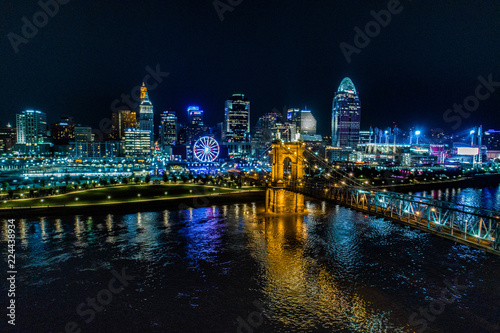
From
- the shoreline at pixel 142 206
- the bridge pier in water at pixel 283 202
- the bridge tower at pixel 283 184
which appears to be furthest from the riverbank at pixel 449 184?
the bridge pier in water at pixel 283 202

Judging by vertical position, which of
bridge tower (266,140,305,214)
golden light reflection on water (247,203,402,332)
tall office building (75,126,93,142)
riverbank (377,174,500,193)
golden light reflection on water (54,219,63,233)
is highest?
tall office building (75,126,93,142)

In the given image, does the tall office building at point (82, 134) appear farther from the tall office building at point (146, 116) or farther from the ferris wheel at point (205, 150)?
the ferris wheel at point (205, 150)

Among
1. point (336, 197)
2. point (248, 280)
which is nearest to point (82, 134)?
point (336, 197)

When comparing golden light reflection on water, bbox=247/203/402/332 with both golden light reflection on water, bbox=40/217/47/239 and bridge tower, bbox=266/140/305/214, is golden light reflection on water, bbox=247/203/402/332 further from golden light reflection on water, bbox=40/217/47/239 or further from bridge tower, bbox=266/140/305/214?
golden light reflection on water, bbox=40/217/47/239

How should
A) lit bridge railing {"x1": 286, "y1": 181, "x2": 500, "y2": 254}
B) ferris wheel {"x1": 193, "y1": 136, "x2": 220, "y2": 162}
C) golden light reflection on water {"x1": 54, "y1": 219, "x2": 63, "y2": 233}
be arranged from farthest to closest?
ferris wheel {"x1": 193, "y1": 136, "x2": 220, "y2": 162} < golden light reflection on water {"x1": 54, "y1": 219, "x2": 63, "y2": 233} < lit bridge railing {"x1": 286, "y1": 181, "x2": 500, "y2": 254}

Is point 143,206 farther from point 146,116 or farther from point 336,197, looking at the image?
point 146,116

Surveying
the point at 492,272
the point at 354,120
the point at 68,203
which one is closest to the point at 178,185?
the point at 68,203

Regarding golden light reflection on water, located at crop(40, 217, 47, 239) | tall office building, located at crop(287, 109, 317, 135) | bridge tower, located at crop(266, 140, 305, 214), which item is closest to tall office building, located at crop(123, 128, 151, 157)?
tall office building, located at crop(287, 109, 317, 135)
